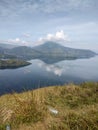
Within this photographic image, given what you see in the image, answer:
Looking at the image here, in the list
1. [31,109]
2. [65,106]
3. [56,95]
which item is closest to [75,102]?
[65,106]

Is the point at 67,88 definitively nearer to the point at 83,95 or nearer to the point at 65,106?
the point at 83,95

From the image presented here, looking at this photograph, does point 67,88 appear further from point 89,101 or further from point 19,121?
point 19,121

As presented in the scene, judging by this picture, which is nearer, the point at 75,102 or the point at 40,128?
the point at 40,128

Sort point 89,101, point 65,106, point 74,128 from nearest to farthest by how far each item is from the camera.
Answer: point 74,128
point 65,106
point 89,101

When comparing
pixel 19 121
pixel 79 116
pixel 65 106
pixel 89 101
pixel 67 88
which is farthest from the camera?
pixel 67 88

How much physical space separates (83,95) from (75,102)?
124cm

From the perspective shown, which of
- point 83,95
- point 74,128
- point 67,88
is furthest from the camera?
point 67,88

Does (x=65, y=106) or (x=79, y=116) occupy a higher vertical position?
(x=79, y=116)

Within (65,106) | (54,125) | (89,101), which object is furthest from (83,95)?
(54,125)

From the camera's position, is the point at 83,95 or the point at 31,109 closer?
the point at 31,109

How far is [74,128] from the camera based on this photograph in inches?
200

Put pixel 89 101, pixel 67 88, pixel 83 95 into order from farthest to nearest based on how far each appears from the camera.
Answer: pixel 67 88
pixel 83 95
pixel 89 101

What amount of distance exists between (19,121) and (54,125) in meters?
1.28

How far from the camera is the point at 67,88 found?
36.4 ft
